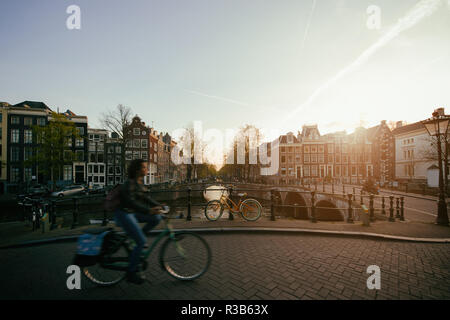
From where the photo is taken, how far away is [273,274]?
3.35 meters

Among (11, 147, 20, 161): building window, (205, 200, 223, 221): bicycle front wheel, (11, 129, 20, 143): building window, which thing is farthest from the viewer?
(11, 129, 20, 143): building window

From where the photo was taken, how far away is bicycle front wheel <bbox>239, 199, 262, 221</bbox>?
7.25 meters

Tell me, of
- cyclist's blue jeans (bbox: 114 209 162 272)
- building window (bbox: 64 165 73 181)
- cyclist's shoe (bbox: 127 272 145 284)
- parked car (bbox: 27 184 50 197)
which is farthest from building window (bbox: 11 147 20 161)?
cyclist's shoe (bbox: 127 272 145 284)

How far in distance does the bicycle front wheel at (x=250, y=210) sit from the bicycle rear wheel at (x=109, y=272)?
4.86 meters

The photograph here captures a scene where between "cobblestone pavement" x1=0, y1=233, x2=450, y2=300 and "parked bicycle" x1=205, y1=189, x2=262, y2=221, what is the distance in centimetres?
208

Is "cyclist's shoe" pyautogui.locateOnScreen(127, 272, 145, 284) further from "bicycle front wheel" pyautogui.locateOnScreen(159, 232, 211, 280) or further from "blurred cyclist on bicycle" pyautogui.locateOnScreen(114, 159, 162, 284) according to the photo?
"bicycle front wheel" pyautogui.locateOnScreen(159, 232, 211, 280)

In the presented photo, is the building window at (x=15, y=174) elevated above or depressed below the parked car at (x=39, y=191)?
above

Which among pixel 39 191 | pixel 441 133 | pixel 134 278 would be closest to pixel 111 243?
pixel 134 278

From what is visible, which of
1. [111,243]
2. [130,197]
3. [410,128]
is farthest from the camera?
[410,128]

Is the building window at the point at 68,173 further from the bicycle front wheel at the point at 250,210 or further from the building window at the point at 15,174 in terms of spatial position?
the bicycle front wheel at the point at 250,210

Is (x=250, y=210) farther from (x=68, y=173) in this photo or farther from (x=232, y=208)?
(x=68, y=173)

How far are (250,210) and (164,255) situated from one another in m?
4.75

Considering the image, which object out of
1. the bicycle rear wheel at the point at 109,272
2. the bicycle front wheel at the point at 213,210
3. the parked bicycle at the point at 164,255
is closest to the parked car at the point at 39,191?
the bicycle front wheel at the point at 213,210

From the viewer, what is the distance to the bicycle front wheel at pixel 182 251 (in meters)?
3.07
